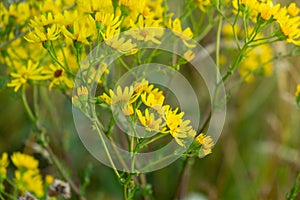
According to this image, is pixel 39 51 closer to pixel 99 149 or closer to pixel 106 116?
pixel 99 149

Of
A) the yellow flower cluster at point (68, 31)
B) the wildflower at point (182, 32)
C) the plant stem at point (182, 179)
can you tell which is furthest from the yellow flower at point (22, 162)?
the wildflower at point (182, 32)

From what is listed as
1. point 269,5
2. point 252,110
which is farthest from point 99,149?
point 252,110

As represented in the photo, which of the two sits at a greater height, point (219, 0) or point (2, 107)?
point (219, 0)

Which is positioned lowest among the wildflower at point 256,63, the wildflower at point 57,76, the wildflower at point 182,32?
the wildflower at point 57,76

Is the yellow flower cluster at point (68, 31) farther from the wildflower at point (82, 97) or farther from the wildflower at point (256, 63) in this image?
the wildflower at point (256, 63)

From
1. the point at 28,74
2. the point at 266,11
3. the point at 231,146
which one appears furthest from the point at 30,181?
the point at 231,146

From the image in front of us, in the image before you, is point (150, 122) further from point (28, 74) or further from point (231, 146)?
point (231, 146)

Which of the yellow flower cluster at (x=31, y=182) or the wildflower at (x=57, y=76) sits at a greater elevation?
the wildflower at (x=57, y=76)

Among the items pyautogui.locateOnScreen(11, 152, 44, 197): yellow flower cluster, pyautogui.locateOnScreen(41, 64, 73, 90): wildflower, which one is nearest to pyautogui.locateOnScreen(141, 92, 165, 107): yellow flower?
pyautogui.locateOnScreen(41, 64, 73, 90): wildflower

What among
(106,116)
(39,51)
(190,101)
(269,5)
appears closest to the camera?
(269,5)
